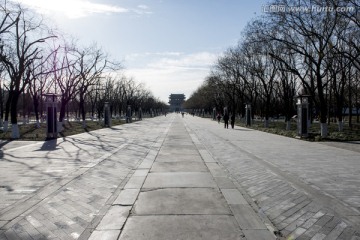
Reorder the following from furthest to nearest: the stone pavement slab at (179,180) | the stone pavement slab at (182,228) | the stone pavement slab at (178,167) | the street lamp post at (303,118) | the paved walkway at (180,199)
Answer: the street lamp post at (303,118) < the stone pavement slab at (178,167) < the stone pavement slab at (179,180) < the paved walkway at (180,199) < the stone pavement slab at (182,228)

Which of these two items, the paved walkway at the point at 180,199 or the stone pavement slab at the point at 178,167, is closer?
the paved walkway at the point at 180,199

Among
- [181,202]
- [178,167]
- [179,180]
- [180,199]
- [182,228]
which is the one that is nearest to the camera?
[182,228]

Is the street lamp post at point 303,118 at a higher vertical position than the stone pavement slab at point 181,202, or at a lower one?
higher

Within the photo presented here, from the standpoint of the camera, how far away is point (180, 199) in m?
6.78

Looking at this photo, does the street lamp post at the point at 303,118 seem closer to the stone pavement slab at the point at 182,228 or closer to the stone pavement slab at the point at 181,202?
the stone pavement slab at the point at 181,202

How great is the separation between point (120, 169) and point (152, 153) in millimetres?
3954

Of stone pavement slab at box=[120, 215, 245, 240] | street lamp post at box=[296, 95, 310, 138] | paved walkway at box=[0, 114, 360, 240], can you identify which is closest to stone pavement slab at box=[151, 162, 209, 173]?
→ paved walkway at box=[0, 114, 360, 240]

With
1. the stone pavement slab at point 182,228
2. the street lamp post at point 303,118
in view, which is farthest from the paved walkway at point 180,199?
the street lamp post at point 303,118

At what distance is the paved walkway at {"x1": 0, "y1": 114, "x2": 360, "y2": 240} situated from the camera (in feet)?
16.8

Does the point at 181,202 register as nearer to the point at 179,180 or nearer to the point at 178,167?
the point at 179,180

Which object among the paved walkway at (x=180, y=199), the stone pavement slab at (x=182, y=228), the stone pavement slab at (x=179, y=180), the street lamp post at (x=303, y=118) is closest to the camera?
the stone pavement slab at (x=182, y=228)

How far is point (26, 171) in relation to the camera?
33.5ft

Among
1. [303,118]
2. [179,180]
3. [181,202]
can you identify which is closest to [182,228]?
[181,202]

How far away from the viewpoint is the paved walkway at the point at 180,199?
5.11 m
